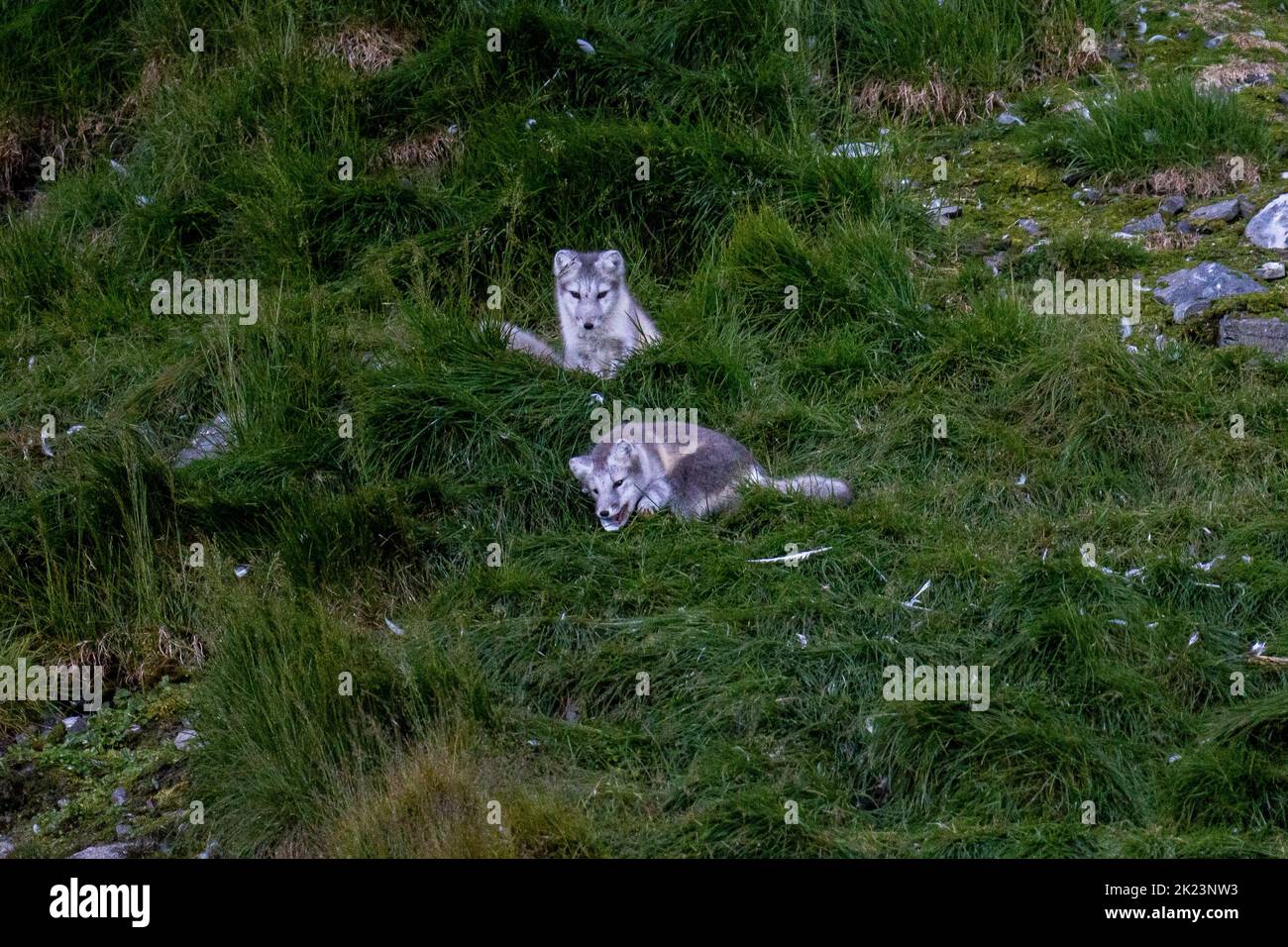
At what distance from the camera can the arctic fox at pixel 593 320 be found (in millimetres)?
7512

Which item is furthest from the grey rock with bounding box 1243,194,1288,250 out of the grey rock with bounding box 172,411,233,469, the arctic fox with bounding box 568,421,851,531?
the grey rock with bounding box 172,411,233,469

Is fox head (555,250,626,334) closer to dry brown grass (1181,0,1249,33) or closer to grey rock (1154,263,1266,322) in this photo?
grey rock (1154,263,1266,322)

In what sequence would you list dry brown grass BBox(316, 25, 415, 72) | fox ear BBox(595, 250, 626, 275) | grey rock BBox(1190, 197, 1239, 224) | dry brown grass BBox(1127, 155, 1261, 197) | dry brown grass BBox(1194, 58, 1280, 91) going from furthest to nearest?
dry brown grass BBox(316, 25, 415, 72) < dry brown grass BBox(1194, 58, 1280, 91) < dry brown grass BBox(1127, 155, 1261, 197) < grey rock BBox(1190, 197, 1239, 224) < fox ear BBox(595, 250, 626, 275)

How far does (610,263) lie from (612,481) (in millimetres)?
1553

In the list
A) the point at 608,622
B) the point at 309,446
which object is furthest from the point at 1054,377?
the point at 309,446

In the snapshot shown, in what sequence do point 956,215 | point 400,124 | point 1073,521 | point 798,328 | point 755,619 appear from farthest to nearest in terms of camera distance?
point 400,124 → point 956,215 → point 798,328 → point 1073,521 → point 755,619

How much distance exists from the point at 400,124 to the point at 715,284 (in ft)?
7.85

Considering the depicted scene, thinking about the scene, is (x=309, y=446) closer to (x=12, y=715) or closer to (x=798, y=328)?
(x=12, y=715)

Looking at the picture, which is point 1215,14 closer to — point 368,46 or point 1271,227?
point 1271,227

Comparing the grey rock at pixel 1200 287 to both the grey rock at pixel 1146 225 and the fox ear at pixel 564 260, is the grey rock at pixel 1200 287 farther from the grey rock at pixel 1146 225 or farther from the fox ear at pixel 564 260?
the fox ear at pixel 564 260

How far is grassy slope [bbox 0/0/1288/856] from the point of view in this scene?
5172 mm

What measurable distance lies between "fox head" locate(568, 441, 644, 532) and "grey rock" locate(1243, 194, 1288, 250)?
348 cm

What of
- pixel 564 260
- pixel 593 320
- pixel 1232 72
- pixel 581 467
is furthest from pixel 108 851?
pixel 1232 72

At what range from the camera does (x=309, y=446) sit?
22.9ft
